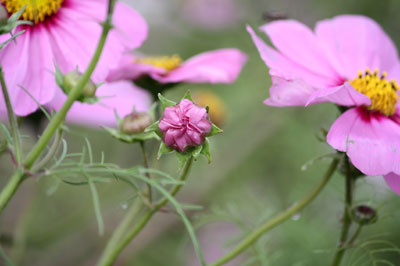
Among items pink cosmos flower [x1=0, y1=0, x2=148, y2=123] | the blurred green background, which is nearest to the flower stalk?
pink cosmos flower [x1=0, y1=0, x2=148, y2=123]

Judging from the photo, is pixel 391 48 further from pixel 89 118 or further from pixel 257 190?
pixel 257 190

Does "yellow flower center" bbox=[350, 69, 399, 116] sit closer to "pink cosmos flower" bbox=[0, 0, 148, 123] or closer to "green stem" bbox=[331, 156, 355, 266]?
"green stem" bbox=[331, 156, 355, 266]

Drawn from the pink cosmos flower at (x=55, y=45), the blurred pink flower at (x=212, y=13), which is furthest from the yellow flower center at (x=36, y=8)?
the blurred pink flower at (x=212, y=13)

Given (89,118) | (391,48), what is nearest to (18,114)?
(89,118)

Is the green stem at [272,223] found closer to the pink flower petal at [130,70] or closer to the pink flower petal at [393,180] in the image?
the pink flower petal at [393,180]

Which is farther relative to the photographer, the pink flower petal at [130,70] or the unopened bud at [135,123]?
the pink flower petal at [130,70]
